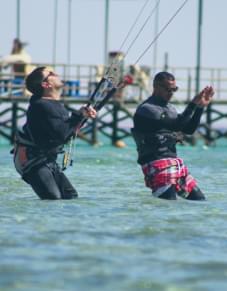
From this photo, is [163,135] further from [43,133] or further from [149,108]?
[43,133]

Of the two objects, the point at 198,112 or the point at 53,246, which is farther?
the point at 198,112

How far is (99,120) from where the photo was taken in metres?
47.4

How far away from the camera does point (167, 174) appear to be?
14.8 meters

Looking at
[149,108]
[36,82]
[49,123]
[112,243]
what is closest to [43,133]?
[49,123]

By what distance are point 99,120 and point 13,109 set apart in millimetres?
3178

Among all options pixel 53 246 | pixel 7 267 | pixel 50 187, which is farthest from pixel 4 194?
pixel 7 267

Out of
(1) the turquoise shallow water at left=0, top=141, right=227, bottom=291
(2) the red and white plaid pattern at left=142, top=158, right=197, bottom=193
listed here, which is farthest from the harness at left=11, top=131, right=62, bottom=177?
(2) the red and white plaid pattern at left=142, top=158, right=197, bottom=193

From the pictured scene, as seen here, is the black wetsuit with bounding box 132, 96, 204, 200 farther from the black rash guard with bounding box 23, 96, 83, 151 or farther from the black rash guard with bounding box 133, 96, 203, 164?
the black rash guard with bounding box 23, 96, 83, 151

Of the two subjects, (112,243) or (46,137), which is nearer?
(112,243)

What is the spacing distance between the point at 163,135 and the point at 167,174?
16.8 inches

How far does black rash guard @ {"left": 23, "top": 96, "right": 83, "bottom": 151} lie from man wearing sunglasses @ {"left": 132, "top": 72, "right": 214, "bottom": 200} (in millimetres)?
799

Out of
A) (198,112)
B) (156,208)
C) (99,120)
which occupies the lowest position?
(99,120)

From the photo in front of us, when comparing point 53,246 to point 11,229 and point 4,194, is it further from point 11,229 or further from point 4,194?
point 4,194

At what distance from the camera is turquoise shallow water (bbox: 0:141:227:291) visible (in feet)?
30.1
